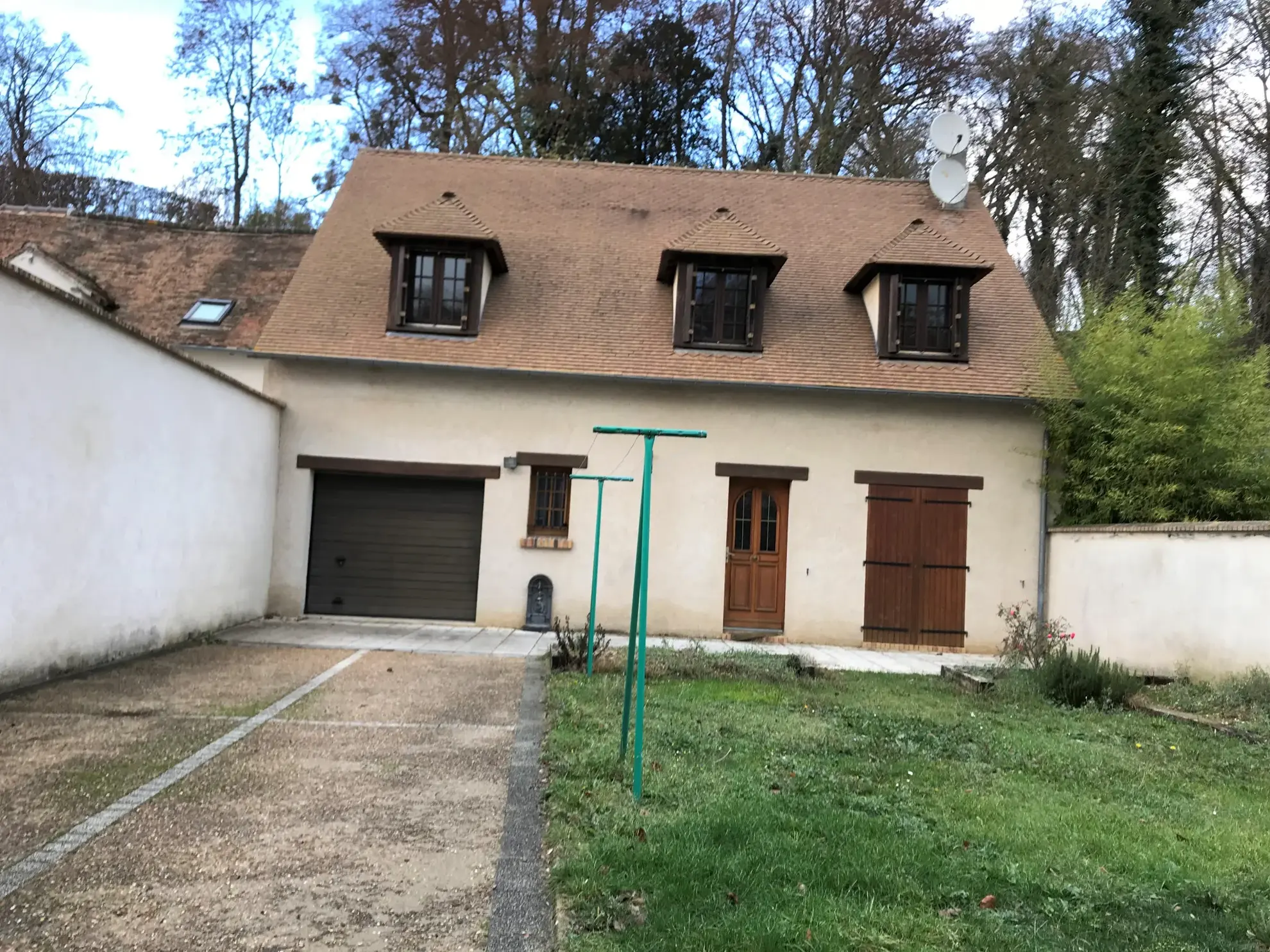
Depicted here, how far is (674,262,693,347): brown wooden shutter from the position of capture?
1295cm

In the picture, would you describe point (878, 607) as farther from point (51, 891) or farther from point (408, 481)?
point (51, 891)

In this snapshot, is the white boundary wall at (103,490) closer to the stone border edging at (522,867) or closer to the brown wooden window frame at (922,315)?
the stone border edging at (522,867)

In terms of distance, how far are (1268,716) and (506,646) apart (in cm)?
738

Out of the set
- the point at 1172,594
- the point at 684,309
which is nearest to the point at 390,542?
the point at 684,309

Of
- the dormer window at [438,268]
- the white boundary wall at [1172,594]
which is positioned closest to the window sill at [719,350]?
the dormer window at [438,268]

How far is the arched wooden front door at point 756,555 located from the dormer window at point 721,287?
2.11 m

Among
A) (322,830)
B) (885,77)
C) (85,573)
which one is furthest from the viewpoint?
(885,77)

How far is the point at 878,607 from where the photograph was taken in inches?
493

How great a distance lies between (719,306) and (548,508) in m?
3.85

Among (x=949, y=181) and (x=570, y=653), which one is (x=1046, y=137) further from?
(x=570, y=653)

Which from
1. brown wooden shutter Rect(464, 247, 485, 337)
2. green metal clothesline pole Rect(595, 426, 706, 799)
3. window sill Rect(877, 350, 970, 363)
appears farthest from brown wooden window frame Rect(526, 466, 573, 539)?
green metal clothesline pole Rect(595, 426, 706, 799)

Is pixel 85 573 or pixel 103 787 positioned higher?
pixel 85 573

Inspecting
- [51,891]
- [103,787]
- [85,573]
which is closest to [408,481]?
[85,573]

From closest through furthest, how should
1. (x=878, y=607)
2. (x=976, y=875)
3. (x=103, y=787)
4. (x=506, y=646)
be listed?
(x=976, y=875) < (x=103, y=787) < (x=506, y=646) < (x=878, y=607)
